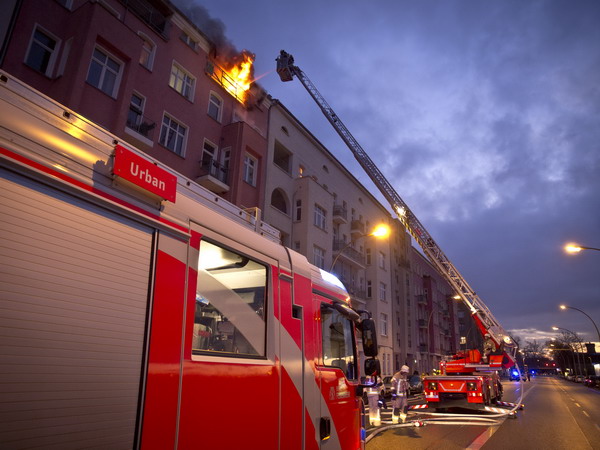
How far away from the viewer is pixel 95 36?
44.9 feet

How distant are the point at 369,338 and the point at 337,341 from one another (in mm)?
367

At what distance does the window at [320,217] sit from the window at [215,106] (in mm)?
8895

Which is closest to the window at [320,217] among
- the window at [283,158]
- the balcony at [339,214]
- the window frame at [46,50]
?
the balcony at [339,214]

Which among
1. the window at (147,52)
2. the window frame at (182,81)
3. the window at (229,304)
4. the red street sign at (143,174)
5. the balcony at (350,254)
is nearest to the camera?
the red street sign at (143,174)

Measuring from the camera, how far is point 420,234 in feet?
78.1

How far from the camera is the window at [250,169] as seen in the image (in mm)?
20516

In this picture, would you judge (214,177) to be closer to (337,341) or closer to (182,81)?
(182,81)

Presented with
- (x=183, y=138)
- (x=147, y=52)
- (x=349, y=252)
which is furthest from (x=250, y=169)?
(x=349, y=252)

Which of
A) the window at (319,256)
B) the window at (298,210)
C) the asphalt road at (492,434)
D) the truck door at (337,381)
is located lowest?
the asphalt road at (492,434)

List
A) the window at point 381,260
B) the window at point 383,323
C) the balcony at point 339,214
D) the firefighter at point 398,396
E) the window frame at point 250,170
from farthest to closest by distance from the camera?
the window at point 381,260
the window at point 383,323
the balcony at point 339,214
the window frame at point 250,170
the firefighter at point 398,396

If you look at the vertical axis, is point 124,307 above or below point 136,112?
below

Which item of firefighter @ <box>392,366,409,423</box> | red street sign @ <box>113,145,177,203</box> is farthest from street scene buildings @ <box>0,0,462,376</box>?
firefighter @ <box>392,366,409,423</box>

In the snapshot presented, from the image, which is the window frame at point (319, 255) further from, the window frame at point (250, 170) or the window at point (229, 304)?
the window at point (229, 304)

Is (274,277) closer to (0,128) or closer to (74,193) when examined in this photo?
(74,193)
